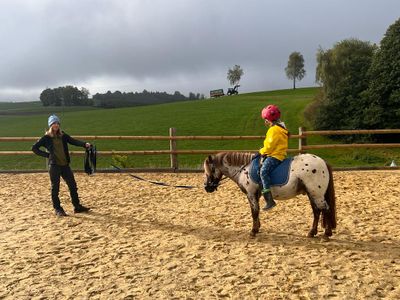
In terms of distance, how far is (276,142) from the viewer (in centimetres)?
480

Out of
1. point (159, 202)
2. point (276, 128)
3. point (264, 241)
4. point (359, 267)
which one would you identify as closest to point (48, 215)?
point (159, 202)

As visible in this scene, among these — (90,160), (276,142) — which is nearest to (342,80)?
(90,160)

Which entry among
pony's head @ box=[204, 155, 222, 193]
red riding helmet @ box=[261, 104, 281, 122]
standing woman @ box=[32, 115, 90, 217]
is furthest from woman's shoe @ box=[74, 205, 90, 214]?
red riding helmet @ box=[261, 104, 281, 122]

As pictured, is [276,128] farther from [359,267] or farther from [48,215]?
[48,215]

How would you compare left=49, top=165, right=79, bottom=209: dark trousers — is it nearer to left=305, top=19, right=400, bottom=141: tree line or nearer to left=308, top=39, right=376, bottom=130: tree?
left=305, top=19, right=400, bottom=141: tree line

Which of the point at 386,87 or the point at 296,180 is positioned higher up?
the point at 386,87

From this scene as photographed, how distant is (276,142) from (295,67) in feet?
249

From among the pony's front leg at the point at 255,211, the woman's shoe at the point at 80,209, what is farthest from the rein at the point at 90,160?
the pony's front leg at the point at 255,211

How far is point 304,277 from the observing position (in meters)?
3.97

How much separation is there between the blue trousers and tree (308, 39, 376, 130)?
23.3m

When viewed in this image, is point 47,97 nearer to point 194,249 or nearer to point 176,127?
point 176,127

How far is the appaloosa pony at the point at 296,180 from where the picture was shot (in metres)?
4.75

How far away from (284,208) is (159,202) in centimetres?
250

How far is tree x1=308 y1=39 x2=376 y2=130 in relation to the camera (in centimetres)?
2673
